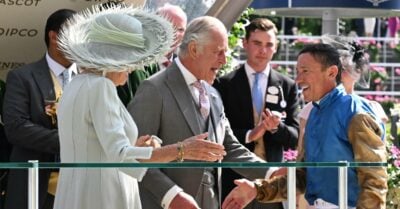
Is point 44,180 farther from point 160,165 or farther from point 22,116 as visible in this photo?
point 160,165

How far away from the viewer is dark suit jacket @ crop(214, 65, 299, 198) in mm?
9359

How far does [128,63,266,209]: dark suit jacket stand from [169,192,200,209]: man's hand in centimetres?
6

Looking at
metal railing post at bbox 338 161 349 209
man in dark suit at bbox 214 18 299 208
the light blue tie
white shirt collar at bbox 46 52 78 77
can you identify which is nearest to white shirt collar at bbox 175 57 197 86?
white shirt collar at bbox 46 52 78 77

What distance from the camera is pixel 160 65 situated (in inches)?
358

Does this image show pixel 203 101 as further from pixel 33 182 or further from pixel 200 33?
pixel 33 182

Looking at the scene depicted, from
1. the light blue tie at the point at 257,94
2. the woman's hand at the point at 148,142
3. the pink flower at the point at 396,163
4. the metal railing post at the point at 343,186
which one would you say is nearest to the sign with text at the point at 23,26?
the light blue tie at the point at 257,94

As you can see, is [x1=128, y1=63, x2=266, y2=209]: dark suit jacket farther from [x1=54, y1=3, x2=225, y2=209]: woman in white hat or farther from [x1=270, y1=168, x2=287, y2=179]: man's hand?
[x1=54, y1=3, x2=225, y2=209]: woman in white hat

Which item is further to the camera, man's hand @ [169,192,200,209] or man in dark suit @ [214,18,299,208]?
man in dark suit @ [214,18,299,208]

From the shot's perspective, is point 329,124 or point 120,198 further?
point 329,124

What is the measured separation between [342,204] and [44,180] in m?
1.83

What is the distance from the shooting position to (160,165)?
6.48 m

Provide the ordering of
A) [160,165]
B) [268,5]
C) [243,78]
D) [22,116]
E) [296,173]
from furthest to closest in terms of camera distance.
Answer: [268,5], [243,78], [22,116], [296,173], [160,165]

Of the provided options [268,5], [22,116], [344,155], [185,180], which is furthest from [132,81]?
[268,5]

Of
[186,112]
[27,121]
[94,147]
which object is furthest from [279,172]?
[27,121]
